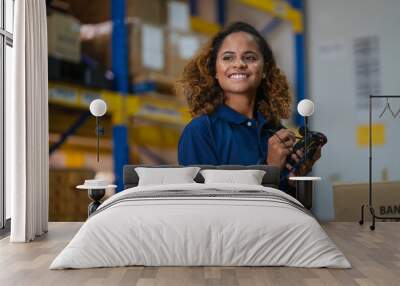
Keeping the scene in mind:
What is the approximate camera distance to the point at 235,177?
17.7 ft

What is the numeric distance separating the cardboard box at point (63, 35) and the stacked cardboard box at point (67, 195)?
1.21m

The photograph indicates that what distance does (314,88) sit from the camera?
246 inches

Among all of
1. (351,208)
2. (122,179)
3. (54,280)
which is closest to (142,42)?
A: (122,179)

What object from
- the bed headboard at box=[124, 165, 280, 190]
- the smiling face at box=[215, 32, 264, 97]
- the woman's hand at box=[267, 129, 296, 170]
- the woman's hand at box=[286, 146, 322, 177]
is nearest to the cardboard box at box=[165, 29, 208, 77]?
the smiling face at box=[215, 32, 264, 97]

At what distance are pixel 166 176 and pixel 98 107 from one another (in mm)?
1021

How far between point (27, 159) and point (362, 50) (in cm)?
364

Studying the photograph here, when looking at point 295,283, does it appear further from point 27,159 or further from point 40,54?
point 40,54

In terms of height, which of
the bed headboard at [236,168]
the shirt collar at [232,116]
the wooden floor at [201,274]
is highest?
the shirt collar at [232,116]

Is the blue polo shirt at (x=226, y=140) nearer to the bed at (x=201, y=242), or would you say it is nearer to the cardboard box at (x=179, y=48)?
the cardboard box at (x=179, y=48)

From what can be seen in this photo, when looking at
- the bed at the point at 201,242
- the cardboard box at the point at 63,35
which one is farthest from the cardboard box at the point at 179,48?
the bed at the point at 201,242

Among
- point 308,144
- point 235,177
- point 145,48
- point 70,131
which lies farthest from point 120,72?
point 308,144

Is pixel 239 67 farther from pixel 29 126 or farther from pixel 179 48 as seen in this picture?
pixel 29 126

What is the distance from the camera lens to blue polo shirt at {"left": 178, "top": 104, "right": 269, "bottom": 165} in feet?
19.6

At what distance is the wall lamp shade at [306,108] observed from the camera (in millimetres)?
5867
